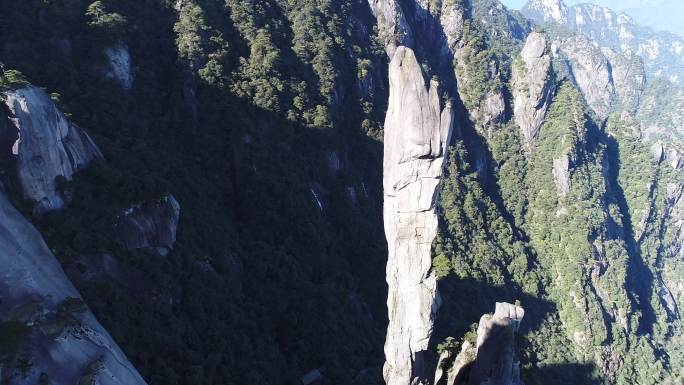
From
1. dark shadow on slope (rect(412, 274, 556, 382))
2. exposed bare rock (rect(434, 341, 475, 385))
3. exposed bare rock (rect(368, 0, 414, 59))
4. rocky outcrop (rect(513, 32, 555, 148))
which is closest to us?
exposed bare rock (rect(434, 341, 475, 385))

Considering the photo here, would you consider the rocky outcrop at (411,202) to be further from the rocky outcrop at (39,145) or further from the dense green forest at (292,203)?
the rocky outcrop at (39,145)

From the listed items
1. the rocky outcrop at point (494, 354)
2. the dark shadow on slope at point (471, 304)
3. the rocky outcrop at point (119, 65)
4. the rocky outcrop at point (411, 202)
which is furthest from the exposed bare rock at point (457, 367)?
the rocky outcrop at point (119, 65)

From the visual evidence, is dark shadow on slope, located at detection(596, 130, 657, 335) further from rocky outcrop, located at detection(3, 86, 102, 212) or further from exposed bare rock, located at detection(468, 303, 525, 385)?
rocky outcrop, located at detection(3, 86, 102, 212)

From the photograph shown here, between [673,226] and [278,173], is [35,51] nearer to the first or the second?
[278,173]

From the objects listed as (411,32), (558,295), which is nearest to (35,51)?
(411,32)

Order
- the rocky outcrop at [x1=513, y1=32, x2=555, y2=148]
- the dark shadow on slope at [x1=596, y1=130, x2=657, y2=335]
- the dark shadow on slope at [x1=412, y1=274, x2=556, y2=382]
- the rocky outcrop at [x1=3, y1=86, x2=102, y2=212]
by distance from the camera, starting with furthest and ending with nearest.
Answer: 1. the rocky outcrop at [x1=513, y1=32, x2=555, y2=148]
2. the dark shadow on slope at [x1=596, y1=130, x2=657, y2=335]
3. the dark shadow on slope at [x1=412, y1=274, x2=556, y2=382]
4. the rocky outcrop at [x1=3, y1=86, x2=102, y2=212]

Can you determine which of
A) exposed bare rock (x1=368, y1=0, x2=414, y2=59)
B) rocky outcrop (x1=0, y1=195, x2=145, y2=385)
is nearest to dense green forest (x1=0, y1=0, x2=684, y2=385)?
exposed bare rock (x1=368, y1=0, x2=414, y2=59)

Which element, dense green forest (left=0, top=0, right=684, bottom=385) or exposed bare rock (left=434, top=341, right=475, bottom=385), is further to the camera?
dense green forest (left=0, top=0, right=684, bottom=385)

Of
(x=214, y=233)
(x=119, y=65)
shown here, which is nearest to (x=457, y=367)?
(x=214, y=233)
